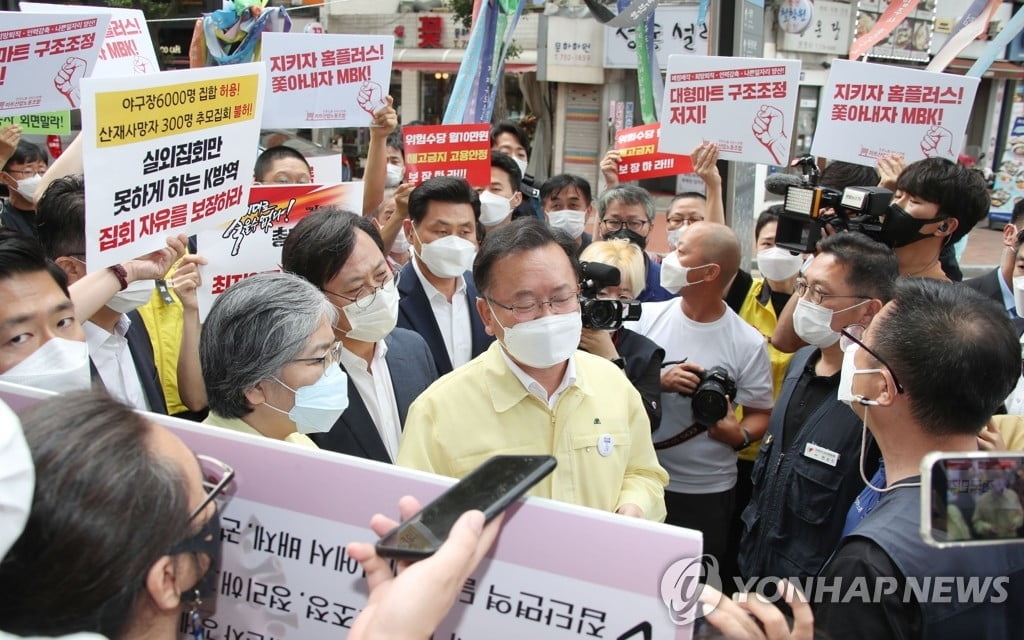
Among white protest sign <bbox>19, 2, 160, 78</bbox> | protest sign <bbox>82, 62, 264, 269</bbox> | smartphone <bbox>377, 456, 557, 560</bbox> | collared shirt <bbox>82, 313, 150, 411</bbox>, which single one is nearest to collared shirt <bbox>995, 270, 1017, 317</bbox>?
smartphone <bbox>377, 456, 557, 560</bbox>

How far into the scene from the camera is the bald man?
3234mm

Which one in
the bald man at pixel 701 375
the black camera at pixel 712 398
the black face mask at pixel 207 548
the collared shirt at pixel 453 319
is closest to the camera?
the black face mask at pixel 207 548

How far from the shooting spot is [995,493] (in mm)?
1189

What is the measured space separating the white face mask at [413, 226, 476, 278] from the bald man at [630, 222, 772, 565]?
0.87m

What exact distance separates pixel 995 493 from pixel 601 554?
608 millimetres

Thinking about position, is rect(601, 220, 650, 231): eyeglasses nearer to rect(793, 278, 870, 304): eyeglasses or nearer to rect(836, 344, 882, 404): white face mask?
rect(793, 278, 870, 304): eyeglasses

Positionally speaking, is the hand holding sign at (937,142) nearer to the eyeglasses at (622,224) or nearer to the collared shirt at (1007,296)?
the collared shirt at (1007,296)

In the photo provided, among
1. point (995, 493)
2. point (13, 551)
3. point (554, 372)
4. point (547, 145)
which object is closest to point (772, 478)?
point (554, 372)

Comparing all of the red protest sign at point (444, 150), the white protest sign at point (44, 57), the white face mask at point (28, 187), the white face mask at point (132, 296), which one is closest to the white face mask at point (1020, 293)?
the red protest sign at point (444, 150)

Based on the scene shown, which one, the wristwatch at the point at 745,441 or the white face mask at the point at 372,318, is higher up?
the white face mask at the point at 372,318

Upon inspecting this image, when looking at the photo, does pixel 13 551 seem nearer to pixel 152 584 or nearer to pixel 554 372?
pixel 152 584

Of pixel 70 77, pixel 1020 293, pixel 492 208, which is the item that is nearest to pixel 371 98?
pixel 492 208

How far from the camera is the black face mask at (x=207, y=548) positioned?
128 cm

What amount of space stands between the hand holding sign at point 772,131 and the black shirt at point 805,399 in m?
→ 1.89
